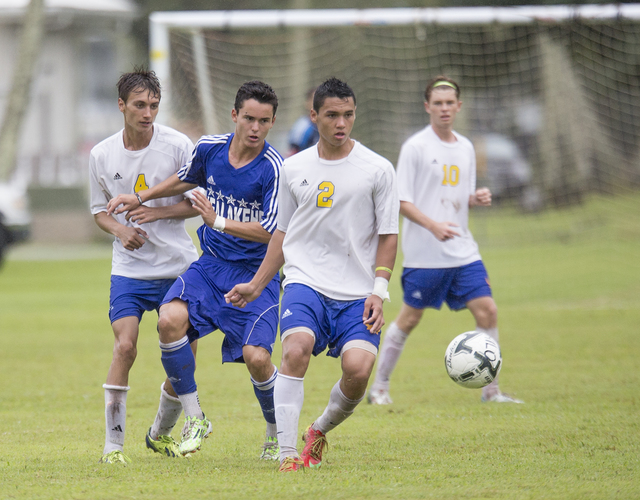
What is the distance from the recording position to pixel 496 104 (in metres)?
22.9

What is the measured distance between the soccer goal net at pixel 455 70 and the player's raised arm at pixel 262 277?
21.5 feet

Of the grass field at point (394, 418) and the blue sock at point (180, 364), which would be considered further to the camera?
the blue sock at point (180, 364)

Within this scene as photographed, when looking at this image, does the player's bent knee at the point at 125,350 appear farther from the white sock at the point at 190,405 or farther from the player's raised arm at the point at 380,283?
the player's raised arm at the point at 380,283

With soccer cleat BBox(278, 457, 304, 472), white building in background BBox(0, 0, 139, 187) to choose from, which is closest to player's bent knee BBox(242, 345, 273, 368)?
soccer cleat BBox(278, 457, 304, 472)

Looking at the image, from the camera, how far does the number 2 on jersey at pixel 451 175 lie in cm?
685

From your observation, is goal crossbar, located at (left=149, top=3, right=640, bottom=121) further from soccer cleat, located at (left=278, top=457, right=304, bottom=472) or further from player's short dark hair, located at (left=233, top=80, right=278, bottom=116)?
soccer cleat, located at (left=278, top=457, right=304, bottom=472)

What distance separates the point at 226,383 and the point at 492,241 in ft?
40.3

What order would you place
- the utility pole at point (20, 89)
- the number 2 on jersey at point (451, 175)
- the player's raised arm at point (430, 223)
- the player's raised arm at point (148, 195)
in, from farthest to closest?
the utility pole at point (20, 89), the number 2 on jersey at point (451, 175), the player's raised arm at point (430, 223), the player's raised arm at point (148, 195)

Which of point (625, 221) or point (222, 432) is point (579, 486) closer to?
point (222, 432)

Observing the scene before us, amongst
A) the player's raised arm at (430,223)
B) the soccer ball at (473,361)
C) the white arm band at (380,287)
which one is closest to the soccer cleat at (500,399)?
the soccer ball at (473,361)

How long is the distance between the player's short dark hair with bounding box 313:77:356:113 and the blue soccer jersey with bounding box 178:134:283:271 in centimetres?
50

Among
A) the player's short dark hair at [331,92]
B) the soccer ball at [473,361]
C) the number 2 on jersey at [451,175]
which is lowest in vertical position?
the soccer ball at [473,361]

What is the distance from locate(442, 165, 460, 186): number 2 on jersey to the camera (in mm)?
6848

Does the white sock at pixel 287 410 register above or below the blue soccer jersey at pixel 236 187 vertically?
below
